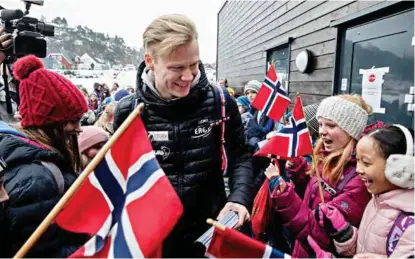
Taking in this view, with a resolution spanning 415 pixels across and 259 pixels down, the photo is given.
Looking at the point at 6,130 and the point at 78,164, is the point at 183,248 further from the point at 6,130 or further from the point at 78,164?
the point at 6,130

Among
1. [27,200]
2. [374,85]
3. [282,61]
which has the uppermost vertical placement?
[282,61]

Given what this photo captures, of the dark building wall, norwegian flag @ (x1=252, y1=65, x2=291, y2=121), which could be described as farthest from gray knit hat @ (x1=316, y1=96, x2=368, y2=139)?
the dark building wall

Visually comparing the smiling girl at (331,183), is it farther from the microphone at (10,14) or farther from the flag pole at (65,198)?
the microphone at (10,14)

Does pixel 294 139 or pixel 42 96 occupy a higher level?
pixel 42 96

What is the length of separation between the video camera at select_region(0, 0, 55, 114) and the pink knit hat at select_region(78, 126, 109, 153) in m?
0.55

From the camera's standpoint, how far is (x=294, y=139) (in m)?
2.22

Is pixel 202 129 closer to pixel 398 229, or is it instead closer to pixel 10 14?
pixel 398 229

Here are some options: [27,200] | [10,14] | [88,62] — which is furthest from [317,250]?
[88,62]

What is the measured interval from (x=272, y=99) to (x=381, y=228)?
5.51 ft

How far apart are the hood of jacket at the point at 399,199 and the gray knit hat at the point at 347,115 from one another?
560 mm

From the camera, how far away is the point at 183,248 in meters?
1.70

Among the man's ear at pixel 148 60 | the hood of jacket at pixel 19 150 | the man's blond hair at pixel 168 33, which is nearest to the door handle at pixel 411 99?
the man's blond hair at pixel 168 33

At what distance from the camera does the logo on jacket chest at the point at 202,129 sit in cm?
165

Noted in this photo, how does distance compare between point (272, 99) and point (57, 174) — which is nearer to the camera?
point (57, 174)
